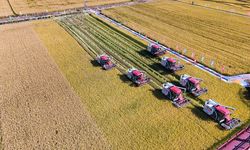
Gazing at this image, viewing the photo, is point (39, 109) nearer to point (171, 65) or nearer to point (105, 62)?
point (105, 62)

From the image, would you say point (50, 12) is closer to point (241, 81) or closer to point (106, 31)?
point (106, 31)

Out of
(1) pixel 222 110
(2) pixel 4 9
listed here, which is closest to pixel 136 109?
(1) pixel 222 110

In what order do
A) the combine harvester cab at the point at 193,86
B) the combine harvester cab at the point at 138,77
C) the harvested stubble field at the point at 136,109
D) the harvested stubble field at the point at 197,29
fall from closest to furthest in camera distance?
1. the harvested stubble field at the point at 136,109
2. the combine harvester cab at the point at 193,86
3. the combine harvester cab at the point at 138,77
4. the harvested stubble field at the point at 197,29

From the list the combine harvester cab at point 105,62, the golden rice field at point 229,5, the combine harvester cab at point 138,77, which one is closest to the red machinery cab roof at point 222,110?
the combine harvester cab at point 138,77

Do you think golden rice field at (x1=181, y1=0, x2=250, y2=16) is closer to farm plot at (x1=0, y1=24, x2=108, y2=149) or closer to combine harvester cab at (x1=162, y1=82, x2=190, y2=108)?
combine harvester cab at (x1=162, y1=82, x2=190, y2=108)

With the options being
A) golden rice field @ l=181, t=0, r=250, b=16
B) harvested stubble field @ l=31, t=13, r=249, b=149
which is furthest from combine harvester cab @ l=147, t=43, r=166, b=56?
golden rice field @ l=181, t=0, r=250, b=16

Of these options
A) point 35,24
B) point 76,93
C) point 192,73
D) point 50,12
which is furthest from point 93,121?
point 50,12

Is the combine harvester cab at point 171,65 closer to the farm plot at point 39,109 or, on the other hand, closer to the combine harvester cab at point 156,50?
the combine harvester cab at point 156,50
